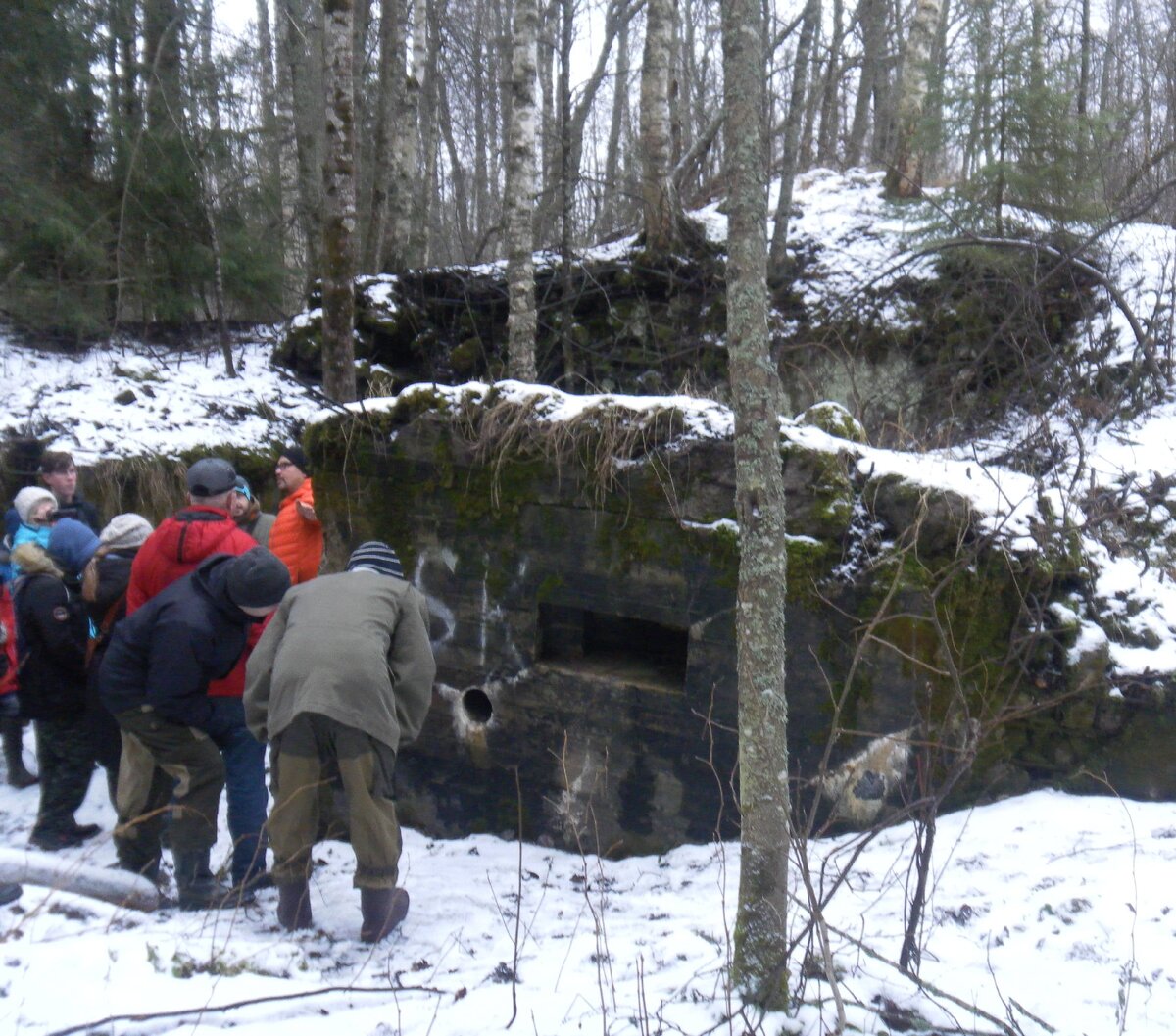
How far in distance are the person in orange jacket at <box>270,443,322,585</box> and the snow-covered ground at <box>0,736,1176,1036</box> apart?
5.88 feet

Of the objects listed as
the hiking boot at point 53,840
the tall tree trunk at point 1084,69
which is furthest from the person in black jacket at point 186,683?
the tall tree trunk at point 1084,69

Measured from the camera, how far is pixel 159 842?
13.9 ft

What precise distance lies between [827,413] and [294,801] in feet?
12.2

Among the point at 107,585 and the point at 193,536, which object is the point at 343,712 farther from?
the point at 107,585

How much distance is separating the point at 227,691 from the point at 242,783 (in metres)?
0.44

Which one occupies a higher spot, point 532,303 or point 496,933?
point 532,303

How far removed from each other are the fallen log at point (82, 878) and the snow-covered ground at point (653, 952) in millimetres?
147

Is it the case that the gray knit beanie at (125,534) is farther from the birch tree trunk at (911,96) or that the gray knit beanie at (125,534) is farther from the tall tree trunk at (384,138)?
the birch tree trunk at (911,96)

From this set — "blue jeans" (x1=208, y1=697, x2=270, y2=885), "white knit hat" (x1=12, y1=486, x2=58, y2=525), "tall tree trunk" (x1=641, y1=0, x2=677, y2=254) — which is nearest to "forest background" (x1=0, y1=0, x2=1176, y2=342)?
"tall tree trunk" (x1=641, y1=0, x2=677, y2=254)

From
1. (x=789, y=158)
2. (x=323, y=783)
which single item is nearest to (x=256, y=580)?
(x=323, y=783)

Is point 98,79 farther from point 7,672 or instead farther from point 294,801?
point 294,801

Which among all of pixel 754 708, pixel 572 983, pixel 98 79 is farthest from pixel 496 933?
pixel 98 79

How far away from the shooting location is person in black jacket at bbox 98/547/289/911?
151 inches

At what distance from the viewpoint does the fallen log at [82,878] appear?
3547 millimetres
